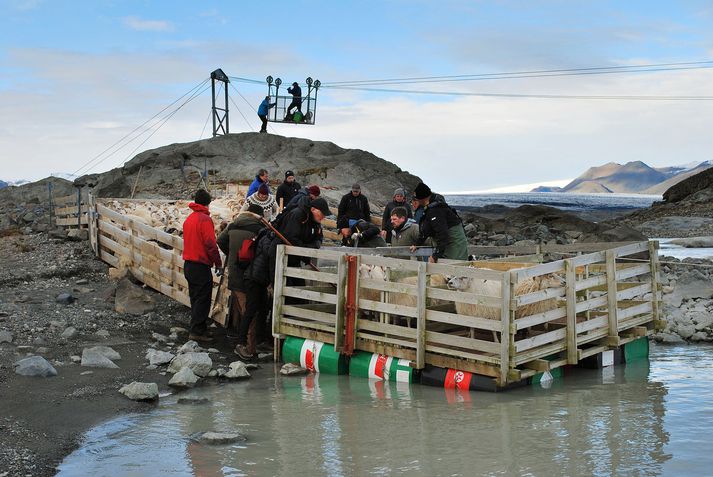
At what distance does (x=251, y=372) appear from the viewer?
442 inches

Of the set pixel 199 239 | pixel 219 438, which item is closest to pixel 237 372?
pixel 199 239

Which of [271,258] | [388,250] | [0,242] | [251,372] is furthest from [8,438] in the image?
[0,242]

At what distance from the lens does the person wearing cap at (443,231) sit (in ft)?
37.6

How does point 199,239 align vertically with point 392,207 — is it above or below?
below

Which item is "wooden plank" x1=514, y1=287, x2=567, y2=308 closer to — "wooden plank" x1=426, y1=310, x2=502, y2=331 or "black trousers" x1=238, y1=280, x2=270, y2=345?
"wooden plank" x1=426, y1=310, x2=502, y2=331

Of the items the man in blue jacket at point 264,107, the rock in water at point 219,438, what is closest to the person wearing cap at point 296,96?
the man in blue jacket at point 264,107

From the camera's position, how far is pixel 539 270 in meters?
9.64

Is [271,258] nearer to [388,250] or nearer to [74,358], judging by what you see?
[388,250]

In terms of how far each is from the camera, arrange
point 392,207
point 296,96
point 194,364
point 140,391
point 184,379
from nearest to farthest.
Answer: point 140,391 < point 184,379 < point 194,364 < point 392,207 < point 296,96

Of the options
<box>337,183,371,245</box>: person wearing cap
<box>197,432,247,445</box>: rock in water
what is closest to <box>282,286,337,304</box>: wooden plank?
<box>197,432,247,445</box>: rock in water

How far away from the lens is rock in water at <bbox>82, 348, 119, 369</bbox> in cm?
1059

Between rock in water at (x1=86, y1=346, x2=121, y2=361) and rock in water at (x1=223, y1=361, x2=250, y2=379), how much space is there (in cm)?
149

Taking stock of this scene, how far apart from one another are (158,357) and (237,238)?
6.65ft

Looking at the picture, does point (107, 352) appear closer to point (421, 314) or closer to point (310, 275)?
point (310, 275)
